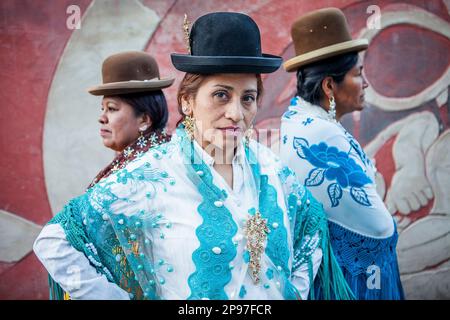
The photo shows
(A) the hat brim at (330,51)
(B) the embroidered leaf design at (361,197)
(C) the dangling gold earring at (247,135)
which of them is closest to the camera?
(C) the dangling gold earring at (247,135)

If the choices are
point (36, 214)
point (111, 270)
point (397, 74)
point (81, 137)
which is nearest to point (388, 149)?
point (397, 74)

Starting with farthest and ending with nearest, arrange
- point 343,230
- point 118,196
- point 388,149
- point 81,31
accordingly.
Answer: point 388,149 → point 81,31 → point 343,230 → point 118,196

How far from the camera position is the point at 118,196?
2.02m

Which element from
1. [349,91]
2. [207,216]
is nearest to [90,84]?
[349,91]

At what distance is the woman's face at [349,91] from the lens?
2.99 meters

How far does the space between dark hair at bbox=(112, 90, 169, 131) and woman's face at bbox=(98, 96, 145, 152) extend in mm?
32

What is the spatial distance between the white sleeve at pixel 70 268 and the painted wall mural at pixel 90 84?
2.74 metres

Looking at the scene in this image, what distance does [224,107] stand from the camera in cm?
205

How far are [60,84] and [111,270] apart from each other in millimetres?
2960

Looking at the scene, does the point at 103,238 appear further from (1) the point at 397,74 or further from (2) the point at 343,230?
(1) the point at 397,74

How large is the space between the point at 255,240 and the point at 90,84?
309cm

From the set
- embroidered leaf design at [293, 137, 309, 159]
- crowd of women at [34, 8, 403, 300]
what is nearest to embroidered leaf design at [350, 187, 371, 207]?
embroidered leaf design at [293, 137, 309, 159]

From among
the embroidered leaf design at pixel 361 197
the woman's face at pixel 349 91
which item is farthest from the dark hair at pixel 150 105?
the embroidered leaf design at pixel 361 197

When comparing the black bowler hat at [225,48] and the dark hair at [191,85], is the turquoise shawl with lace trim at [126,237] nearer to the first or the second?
the dark hair at [191,85]
